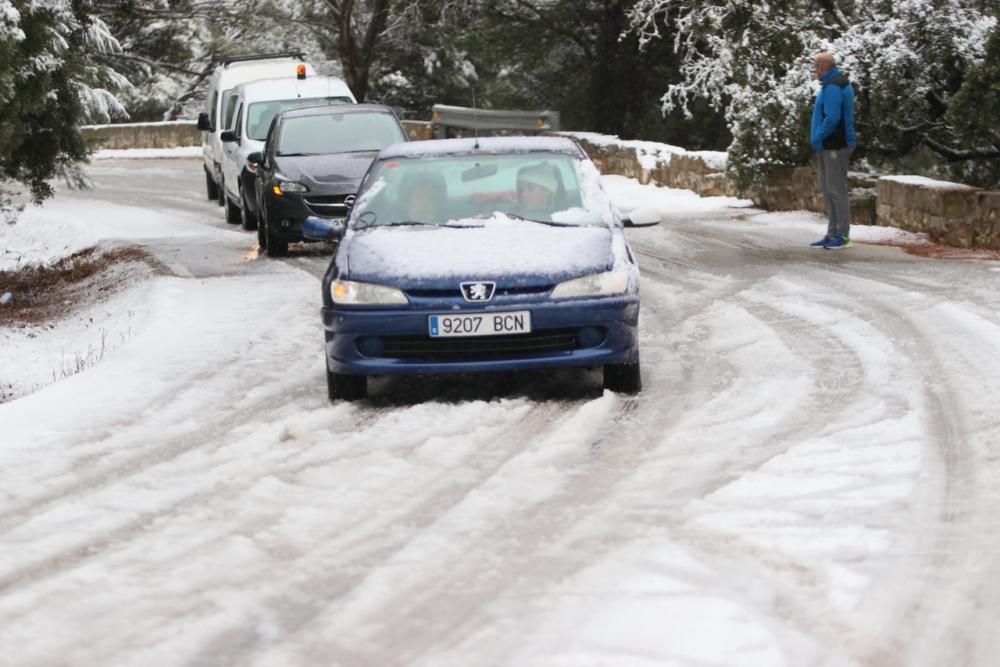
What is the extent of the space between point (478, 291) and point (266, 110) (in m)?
13.5

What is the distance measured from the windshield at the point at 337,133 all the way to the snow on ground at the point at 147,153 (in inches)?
881

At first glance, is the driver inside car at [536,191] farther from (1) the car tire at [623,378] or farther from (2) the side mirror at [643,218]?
(1) the car tire at [623,378]

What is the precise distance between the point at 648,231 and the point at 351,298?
9770 millimetres

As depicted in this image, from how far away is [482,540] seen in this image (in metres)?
6.18

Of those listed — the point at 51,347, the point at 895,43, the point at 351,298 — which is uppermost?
the point at 895,43

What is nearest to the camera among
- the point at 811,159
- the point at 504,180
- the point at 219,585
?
the point at 219,585

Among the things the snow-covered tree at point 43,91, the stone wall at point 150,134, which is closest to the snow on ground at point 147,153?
the stone wall at point 150,134

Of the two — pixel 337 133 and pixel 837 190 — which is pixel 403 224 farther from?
pixel 337 133

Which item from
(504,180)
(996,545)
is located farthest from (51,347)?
(996,545)

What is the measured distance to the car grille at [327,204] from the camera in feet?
57.1

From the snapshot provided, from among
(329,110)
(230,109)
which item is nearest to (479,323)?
(329,110)

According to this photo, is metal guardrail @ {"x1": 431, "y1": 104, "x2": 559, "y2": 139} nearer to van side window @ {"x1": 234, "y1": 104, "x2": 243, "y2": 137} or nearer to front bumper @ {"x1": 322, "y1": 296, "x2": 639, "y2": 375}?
van side window @ {"x1": 234, "y1": 104, "x2": 243, "y2": 137}

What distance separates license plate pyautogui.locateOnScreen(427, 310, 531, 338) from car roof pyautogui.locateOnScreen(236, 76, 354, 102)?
524 inches

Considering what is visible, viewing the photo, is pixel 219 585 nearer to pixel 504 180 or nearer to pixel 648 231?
pixel 504 180
